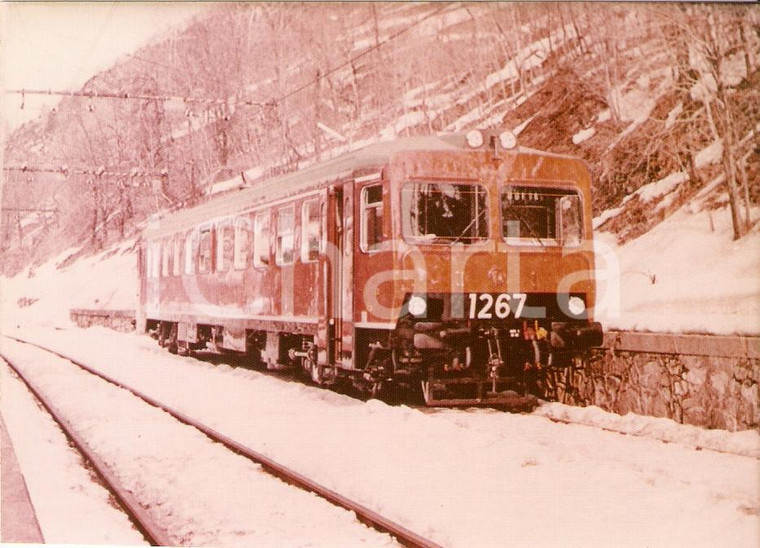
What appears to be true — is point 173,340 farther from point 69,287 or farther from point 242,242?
point 242,242

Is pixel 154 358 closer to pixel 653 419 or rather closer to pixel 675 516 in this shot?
pixel 653 419

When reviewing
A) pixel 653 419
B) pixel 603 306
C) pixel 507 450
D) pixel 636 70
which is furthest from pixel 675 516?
pixel 636 70

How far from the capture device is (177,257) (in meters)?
13.9

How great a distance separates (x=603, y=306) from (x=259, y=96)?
4898mm

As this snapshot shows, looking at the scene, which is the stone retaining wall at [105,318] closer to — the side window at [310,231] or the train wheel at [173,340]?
the train wheel at [173,340]

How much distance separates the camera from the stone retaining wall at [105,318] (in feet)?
54.6

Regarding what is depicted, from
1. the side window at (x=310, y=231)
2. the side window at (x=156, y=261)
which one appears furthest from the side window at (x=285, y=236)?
the side window at (x=156, y=261)

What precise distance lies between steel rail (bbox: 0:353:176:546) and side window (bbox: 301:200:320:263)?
297 centimetres

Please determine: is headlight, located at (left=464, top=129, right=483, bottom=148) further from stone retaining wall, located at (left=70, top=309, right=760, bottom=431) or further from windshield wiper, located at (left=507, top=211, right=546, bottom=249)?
stone retaining wall, located at (left=70, top=309, right=760, bottom=431)

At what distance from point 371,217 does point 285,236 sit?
6.53 ft

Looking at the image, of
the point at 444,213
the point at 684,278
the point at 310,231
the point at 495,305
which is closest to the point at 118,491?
the point at 495,305

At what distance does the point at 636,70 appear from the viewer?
29.5 feet

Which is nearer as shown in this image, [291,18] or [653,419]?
[653,419]

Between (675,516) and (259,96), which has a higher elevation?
(259,96)
